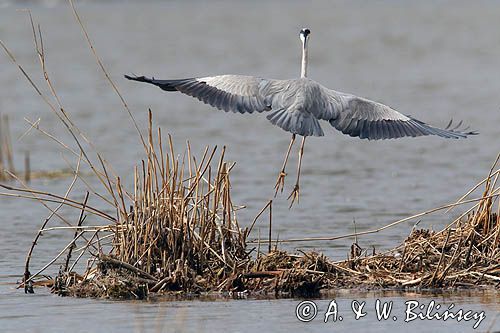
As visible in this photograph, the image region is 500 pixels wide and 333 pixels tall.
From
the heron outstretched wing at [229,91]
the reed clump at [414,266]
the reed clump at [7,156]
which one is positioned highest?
the heron outstretched wing at [229,91]

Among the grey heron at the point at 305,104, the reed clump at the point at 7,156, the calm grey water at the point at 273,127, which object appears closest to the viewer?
the calm grey water at the point at 273,127

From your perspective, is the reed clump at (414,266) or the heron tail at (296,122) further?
the heron tail at (296,122)

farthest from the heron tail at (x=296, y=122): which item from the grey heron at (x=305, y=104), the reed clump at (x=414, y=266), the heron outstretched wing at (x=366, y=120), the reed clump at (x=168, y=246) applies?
the reed clump at (x=414, y=266)

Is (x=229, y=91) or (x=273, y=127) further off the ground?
(x=273, y=127)

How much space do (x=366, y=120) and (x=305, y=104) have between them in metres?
0.52

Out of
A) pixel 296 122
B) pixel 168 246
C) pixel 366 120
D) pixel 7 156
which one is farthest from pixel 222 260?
pixel 7 156

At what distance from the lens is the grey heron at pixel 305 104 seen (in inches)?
320

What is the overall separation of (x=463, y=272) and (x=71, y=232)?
443 cm

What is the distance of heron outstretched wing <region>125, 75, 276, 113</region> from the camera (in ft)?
27.2

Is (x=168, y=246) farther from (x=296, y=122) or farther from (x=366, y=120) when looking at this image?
(x=366, y=120)

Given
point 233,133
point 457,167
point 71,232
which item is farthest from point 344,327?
point 233,133

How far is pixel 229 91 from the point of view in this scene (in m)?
8.39

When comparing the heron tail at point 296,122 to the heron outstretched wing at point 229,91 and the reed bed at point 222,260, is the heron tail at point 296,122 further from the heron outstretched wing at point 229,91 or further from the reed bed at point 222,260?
the reed bed at point 222,260

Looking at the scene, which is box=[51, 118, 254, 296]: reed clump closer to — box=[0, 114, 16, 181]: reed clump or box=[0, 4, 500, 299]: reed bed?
box=[0, 4, 500, 299]: reed bed
